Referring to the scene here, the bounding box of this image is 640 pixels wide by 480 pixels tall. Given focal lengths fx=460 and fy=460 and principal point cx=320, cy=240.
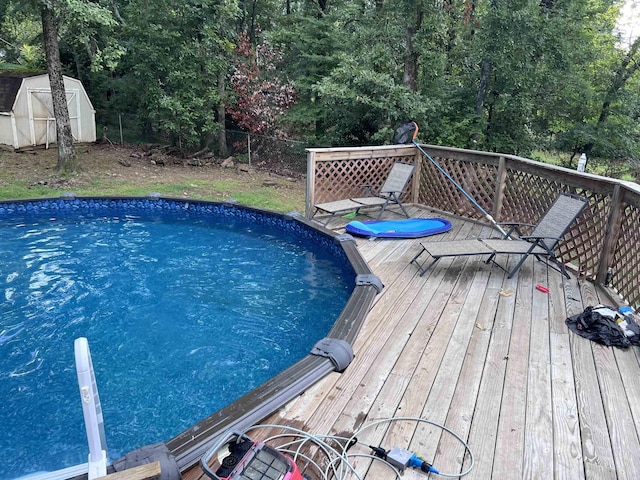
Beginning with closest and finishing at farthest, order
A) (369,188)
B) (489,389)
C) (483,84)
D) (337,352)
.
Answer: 1. (489,389)
2. (337,352)
3. (369,188)
4. (483,84)

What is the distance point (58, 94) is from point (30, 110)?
3.06 metres

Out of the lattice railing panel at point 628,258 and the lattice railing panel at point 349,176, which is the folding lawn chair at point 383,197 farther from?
the lattice railing panel at point 628,258

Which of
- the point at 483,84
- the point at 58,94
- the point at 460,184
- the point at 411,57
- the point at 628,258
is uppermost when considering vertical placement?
the point at 411,57

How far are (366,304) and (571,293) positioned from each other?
190 centimetres

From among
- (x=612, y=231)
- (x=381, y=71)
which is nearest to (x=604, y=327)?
(x=612, y=231)

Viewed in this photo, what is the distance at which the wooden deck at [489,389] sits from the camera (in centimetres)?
217

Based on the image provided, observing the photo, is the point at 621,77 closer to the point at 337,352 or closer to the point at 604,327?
the point at 604,327

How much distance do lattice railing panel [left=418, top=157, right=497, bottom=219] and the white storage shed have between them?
411 inches

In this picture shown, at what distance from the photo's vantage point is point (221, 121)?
12.7 m

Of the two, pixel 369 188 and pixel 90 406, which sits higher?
pixel 369 188

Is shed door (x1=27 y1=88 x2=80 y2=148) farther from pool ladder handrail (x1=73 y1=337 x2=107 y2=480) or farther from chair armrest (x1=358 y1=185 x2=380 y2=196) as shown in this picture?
pool ladder handrail (x1=73 y1=337 x2=107 y2=480)

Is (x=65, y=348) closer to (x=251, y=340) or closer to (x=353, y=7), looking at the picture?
(x=251, y=340)

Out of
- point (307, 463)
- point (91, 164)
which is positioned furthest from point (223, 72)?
point (307, 463)

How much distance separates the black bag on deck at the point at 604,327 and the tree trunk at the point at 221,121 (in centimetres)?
1061
